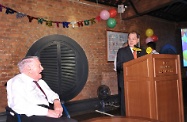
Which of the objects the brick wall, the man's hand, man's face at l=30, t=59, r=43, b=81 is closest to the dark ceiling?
the brick wall

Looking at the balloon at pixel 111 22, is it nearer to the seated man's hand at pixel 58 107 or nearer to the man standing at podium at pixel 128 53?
the man standing at podium at pixel 128 53

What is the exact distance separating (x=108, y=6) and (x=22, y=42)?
2.73 m

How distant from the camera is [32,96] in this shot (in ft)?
6.60

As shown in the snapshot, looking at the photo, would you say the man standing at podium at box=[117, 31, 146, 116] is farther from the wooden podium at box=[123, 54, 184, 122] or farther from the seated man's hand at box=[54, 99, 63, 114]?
the seated man's hand at box=[54, 99, 63, 114]

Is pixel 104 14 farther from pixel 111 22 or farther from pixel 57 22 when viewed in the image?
pixel 57 22

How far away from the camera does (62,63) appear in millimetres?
4305

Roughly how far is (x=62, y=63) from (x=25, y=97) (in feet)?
7.91

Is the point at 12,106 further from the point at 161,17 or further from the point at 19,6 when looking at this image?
the point at 161,17

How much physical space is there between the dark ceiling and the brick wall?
0.36m

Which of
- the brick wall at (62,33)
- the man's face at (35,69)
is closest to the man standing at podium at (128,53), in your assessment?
the man's face at (35,69)

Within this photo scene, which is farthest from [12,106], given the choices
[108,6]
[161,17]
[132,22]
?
[161,17]

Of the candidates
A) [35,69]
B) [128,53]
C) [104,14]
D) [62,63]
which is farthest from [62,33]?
[35,69]

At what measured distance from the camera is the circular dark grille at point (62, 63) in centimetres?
409

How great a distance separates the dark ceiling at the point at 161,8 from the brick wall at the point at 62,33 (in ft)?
1.17
